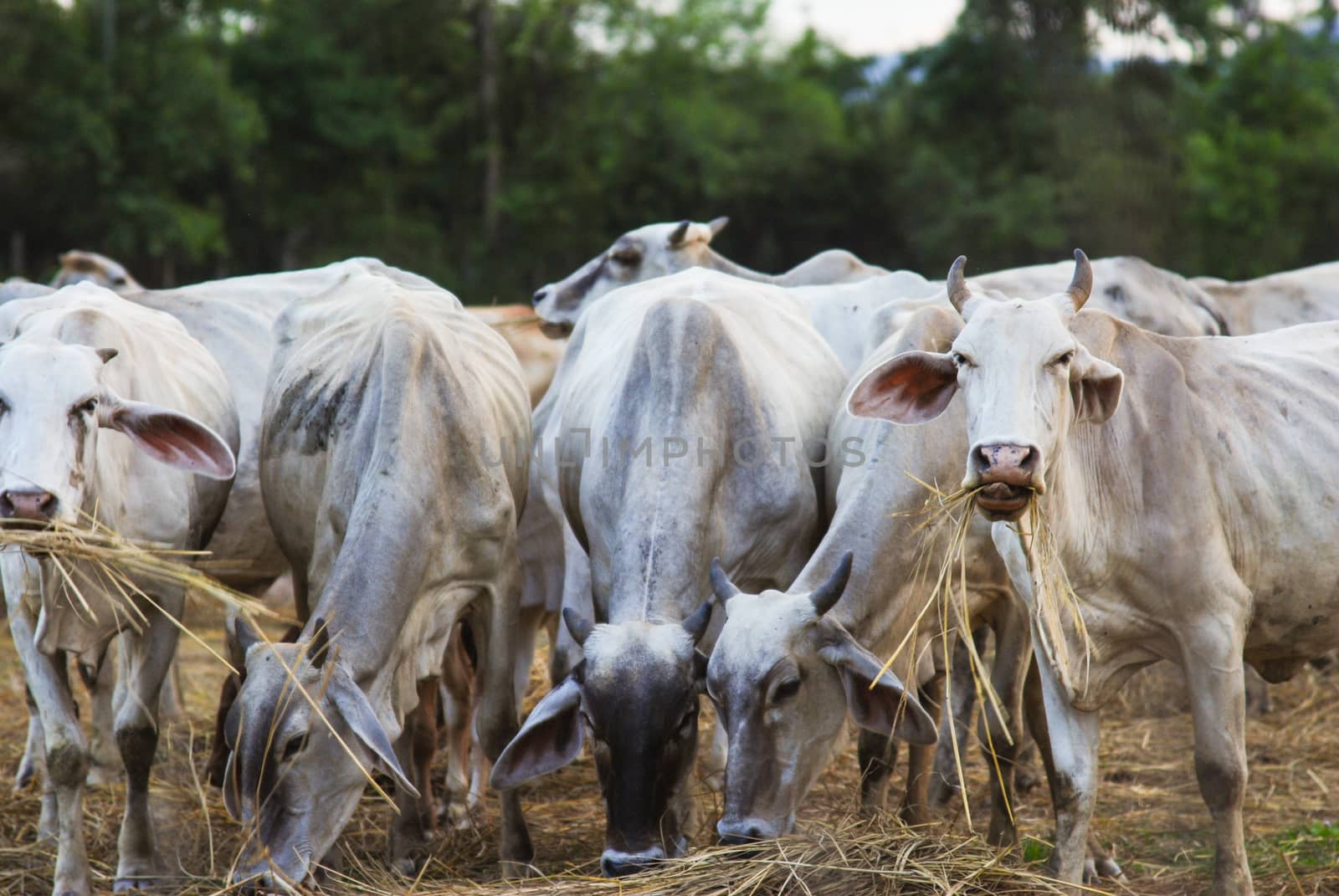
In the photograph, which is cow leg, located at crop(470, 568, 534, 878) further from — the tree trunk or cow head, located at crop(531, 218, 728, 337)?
the tree trunk

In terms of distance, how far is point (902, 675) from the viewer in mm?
5000

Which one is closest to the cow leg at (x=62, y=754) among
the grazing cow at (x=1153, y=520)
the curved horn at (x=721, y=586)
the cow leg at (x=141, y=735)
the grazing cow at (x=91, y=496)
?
the grazing cow at (x=91, y=496)

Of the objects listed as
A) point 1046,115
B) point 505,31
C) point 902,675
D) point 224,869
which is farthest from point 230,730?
point 505,31

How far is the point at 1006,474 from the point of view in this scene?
13.2ft

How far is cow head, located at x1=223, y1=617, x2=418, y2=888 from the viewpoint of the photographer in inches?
177

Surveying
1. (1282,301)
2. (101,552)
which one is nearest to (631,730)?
(101,552)

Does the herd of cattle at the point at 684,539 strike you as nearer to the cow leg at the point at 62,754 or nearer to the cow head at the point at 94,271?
the cow leg at the point at 62,754

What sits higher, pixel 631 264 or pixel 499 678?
pixel 631 264

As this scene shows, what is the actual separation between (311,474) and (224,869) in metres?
1.41

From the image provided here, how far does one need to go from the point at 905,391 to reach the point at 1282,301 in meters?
5.03

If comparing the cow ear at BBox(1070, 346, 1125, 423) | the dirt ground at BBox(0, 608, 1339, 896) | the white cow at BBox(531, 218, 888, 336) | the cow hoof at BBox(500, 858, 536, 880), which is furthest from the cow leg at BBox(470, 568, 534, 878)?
the white cow at BBox(531, 218, 888, 336)

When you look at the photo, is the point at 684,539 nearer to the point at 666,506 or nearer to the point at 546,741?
the point at 666,506

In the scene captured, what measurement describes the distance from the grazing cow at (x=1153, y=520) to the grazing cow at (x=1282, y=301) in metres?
4.01

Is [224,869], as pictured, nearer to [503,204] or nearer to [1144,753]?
[1144,753]
